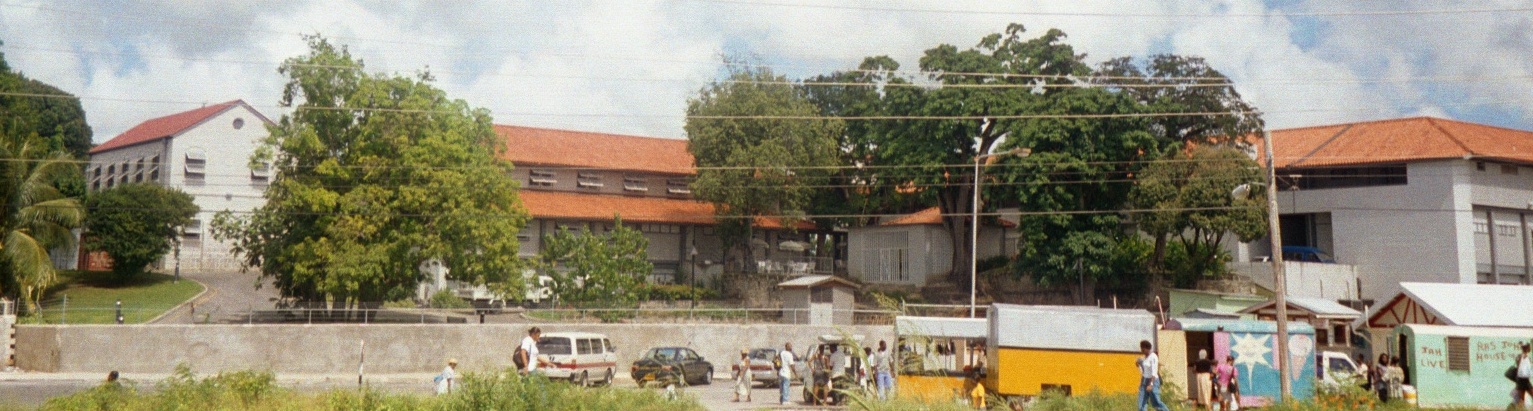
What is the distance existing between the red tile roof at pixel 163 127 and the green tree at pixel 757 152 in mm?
27762

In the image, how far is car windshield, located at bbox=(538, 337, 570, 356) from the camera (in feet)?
99.3

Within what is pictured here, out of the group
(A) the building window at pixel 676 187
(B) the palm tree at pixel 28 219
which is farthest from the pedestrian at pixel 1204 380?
(A) the building window at pixel 676 187

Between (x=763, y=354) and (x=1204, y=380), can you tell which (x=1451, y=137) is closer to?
(x=1204, y=380)

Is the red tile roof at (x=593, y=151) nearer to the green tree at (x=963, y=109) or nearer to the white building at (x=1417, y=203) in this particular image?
the green tree at (x=963, y=109)

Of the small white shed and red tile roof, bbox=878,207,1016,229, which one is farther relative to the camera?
red tile roof, bbox=878,207,1016,229

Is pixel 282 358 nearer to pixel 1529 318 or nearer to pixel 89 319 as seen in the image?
pixel 89 319

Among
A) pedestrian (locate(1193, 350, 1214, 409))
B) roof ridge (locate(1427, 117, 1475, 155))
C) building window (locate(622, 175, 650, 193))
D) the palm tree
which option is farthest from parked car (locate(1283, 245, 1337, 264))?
the palm tree

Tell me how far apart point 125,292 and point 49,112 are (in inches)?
1028

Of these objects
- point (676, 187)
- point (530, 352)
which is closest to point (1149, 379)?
point (530, 352)

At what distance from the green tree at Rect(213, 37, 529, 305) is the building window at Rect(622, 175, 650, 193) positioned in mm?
17828

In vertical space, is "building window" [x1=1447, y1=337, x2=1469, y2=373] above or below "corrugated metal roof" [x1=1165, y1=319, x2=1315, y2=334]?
below

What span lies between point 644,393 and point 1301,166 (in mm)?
40685

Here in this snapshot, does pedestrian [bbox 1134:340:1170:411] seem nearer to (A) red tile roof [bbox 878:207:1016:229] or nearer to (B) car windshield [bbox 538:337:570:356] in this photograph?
(B) car windshield [bbox 538:337:570:356]

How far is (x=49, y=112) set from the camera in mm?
68000
